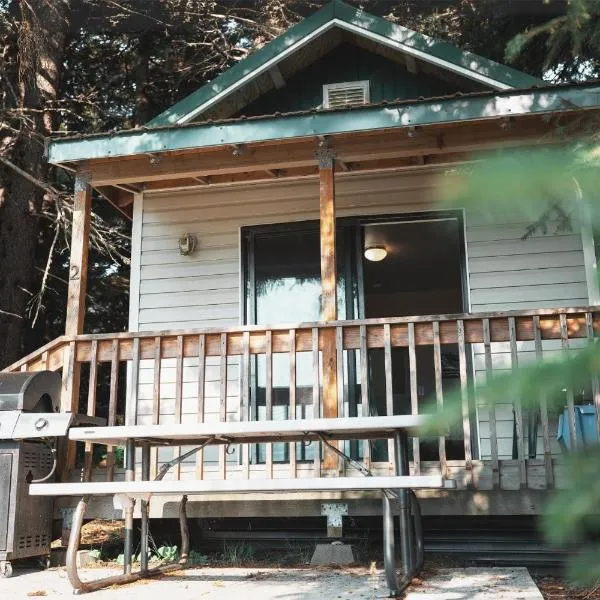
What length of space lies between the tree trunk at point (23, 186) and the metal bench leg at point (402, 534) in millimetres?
7066

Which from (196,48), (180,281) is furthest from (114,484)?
(196,48)

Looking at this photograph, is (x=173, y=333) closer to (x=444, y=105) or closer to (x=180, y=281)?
(x=180, y=281)

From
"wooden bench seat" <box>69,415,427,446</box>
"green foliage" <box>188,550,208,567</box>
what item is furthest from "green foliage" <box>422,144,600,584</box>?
"green foliage" <box>188,550,208,567</box>

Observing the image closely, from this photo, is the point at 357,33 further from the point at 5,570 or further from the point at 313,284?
the point at 5,570

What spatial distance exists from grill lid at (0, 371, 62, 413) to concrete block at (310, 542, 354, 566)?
7.26 feet

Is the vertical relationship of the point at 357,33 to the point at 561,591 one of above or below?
above

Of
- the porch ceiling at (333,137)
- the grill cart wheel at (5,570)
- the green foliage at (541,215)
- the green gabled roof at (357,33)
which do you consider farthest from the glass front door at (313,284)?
the green foliage at (541,215)

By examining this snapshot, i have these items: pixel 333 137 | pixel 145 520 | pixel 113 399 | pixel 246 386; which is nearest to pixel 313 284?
pixel 333 137

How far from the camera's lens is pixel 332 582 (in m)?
4.50

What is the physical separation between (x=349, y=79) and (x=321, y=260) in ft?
8.23

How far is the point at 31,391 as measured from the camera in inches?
214

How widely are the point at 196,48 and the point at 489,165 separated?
1281cm

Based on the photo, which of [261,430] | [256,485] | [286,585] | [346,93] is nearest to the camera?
[256,485]

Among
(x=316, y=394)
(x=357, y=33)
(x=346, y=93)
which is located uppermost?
(x=357, y=33)
